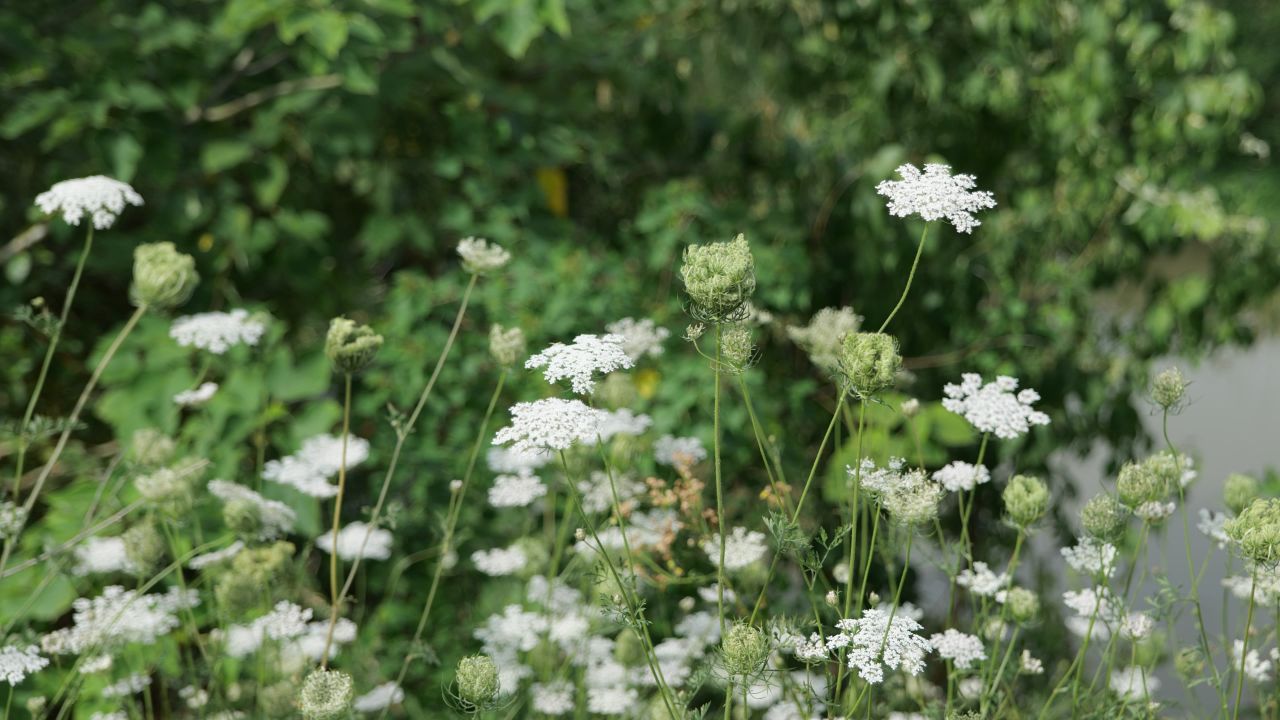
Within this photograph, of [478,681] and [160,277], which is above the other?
[160,277]

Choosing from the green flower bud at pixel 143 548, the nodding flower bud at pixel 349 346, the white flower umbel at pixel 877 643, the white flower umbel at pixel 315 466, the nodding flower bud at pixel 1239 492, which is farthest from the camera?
the white flower umbel at pixel 315 466

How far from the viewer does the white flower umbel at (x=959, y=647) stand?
1.16 metres

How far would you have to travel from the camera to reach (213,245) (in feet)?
7.82

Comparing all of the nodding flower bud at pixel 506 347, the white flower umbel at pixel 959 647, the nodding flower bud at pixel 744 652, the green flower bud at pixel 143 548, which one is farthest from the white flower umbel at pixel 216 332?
the white flower umbel at pixel 959 647

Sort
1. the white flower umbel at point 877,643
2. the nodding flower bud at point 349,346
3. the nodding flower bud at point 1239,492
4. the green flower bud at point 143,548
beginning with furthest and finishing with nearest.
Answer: the green flower bud at point 143,548 < the nodding flower bud at point 1239,492 < the nodding flower bud at point 349,346 < the white flower umbel at point 877,643

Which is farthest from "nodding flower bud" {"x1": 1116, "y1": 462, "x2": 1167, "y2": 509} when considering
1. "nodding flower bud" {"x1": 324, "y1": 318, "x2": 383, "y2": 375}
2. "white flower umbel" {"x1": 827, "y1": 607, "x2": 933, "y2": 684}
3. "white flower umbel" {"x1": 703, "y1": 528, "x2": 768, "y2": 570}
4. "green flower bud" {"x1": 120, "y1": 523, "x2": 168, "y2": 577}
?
"green flower bud" {"x1": 120, "y1": 523, "x2": 168, "y2": 577}

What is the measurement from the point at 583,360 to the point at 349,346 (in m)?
0.31

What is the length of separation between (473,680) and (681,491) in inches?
16.0

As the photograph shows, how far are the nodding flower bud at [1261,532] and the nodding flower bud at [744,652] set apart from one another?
408mm

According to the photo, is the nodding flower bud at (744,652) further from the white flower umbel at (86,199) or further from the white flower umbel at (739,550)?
the white flower umbel at (86,199)

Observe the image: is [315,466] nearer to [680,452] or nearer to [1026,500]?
[680,452]

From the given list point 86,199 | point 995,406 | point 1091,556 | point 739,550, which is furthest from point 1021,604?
point 86,199

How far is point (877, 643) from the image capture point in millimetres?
978

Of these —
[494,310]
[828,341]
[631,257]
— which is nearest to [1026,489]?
[828,341]
